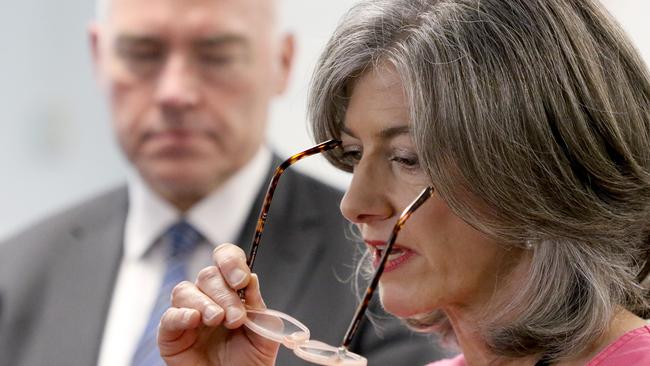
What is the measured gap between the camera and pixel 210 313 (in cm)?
125

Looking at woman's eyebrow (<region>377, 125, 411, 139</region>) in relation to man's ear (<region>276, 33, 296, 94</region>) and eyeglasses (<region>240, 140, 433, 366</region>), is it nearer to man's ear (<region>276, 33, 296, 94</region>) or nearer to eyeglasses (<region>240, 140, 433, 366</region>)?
eyeglasses (<region>240, 140, 433, 366</region>)

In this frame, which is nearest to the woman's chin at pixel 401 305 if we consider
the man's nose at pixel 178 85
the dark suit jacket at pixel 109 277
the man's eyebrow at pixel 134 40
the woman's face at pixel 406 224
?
the woman's face at pixel 406 224

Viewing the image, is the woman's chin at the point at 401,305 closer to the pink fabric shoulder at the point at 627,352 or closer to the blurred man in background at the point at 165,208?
the pink fabric shoulder at the point at 627,352

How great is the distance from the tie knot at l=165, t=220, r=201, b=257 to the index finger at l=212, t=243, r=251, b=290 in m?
0.84

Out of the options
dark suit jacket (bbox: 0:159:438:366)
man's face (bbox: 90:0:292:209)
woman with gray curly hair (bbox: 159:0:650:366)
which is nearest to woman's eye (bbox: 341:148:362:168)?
woman with gray curly hair (bbox: 159:0:650:366)

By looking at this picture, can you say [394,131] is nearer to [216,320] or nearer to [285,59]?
[216,320]

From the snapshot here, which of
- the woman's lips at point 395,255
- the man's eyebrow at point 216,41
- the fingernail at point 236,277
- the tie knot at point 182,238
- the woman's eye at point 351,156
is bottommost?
the tie knot at point 182,238

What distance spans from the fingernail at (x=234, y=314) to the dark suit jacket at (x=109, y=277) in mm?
598

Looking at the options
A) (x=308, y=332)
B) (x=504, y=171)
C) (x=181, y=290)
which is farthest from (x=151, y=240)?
(x=504, y=171)

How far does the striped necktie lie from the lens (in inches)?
78.6

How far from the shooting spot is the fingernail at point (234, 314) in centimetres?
125

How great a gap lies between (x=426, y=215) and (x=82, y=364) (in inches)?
39.1

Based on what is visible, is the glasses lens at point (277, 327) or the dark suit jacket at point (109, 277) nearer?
the glasses lens at point (277, 327)

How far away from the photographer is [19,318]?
2.10 metres
